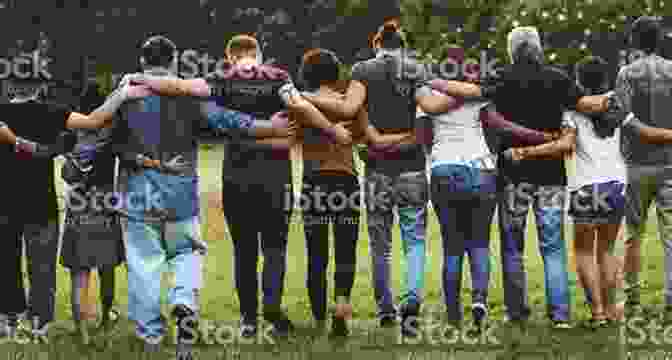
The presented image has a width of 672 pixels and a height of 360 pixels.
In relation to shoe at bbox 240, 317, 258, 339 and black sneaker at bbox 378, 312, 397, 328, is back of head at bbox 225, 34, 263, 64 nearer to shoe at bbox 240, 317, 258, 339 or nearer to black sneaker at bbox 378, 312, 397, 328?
shoe at bbox 240, 317, 258, 339

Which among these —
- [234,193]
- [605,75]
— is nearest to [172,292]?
[234,193]

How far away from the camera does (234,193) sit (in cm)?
966

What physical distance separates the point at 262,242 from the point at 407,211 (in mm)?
980

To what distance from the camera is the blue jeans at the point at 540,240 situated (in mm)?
9820

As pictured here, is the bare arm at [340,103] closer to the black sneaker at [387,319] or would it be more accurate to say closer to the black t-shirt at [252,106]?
the black t-shirt at [252,106]

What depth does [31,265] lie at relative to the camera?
32.2 feet

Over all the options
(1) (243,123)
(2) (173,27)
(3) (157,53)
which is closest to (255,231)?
(1) (243,123)

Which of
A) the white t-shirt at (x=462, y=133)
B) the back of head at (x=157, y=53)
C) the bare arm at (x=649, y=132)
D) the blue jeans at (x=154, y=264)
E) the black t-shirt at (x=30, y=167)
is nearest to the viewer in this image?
the back of head at (x=157, y=53)

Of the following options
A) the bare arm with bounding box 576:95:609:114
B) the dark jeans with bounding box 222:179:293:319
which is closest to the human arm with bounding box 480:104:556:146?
the bare arm with bounding box 576:95:609:114

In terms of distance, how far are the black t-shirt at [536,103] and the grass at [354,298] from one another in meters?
1.02

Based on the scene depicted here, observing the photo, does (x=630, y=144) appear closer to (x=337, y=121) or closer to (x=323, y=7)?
(x=337, y=121)

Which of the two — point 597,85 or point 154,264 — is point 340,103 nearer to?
point 154,264

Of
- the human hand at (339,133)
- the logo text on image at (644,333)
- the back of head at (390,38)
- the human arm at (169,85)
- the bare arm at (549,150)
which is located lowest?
the logo text on image at (644,333)

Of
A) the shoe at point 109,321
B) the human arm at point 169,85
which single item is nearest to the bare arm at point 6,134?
the human arm at point 169,85
